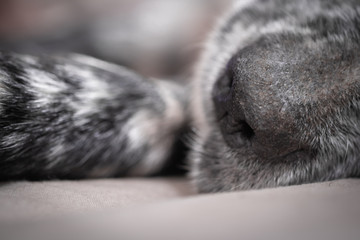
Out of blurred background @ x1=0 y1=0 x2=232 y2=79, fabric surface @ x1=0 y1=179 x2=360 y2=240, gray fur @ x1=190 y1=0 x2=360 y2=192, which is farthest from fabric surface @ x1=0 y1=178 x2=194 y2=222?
blurred background @ x1=0 y1=0 x2=232 y2=79

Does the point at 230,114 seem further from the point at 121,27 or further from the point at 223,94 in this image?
the point at 121,27

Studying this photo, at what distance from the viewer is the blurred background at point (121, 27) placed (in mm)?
1742

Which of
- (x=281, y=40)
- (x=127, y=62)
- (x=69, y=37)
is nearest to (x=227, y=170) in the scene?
(x=281, y=40)

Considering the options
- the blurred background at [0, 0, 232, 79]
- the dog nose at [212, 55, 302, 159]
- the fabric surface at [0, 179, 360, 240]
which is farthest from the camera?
the blurred background at [0, 0, 232, 79]

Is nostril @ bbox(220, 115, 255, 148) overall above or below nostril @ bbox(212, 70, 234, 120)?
below

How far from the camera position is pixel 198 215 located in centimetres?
59

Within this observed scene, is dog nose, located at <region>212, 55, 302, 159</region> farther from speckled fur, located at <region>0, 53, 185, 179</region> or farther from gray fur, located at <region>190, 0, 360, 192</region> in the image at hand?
speckled fur, located at <region>0, 53, 185, 179</region>

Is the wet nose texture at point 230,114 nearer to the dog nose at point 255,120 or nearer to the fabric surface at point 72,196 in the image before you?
the dog nose at point 255,120

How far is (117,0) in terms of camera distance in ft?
5.99

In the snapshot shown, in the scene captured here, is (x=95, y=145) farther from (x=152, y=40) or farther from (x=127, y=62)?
(x=152, y=40)

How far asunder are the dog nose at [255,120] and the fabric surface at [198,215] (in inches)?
3.2

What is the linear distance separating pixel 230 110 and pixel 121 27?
1157 mm

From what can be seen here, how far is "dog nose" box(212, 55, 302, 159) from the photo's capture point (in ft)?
2.28

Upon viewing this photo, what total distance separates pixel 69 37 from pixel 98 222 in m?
1.36
